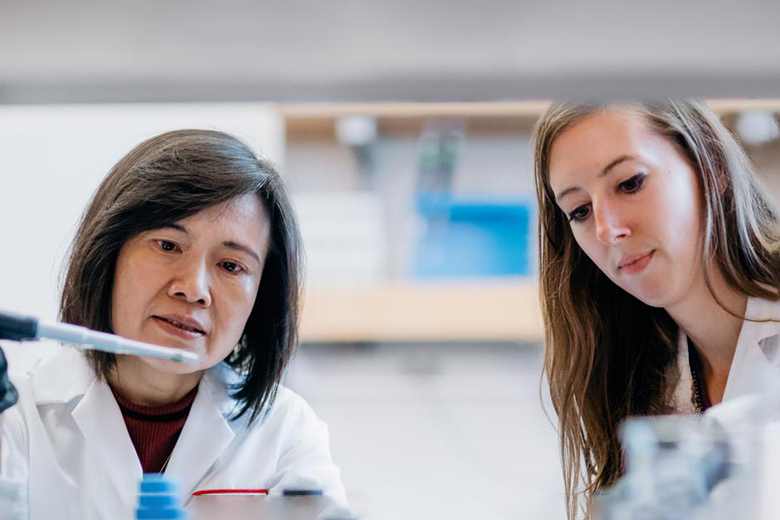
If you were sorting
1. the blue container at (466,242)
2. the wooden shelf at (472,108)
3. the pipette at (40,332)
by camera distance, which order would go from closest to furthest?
the pipette at (40,332) → the wooden shelf at (472,108) → the blue container at (466,242)

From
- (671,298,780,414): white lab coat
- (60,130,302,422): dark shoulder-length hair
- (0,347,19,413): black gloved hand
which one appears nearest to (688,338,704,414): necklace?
(671,298,780,414): white lab coat

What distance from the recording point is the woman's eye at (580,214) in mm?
954

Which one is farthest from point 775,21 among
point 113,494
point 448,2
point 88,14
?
point 113,494

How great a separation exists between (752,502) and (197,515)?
555 millimetres

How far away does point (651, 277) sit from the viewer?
96 cm

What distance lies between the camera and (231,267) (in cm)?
96

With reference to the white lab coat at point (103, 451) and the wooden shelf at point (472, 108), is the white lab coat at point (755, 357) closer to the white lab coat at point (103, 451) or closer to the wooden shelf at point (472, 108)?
the wooden shelf at point (472, 108)

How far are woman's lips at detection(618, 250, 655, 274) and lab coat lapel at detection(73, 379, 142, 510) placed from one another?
0.63m

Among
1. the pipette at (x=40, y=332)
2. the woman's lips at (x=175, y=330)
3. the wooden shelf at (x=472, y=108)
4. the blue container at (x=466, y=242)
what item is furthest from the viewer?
the blue container at (x=466, y=242)

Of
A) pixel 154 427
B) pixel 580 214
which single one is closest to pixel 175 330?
pixel 154 427

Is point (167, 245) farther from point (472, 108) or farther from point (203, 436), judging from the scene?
point (472, 108)

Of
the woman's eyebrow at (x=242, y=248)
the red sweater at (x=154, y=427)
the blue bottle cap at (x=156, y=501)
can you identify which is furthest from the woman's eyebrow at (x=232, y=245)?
the blue bottle cap at (x=156, y=501)

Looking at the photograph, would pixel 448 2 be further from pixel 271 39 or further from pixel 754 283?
pixel 754 283

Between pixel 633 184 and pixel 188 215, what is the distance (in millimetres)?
532
